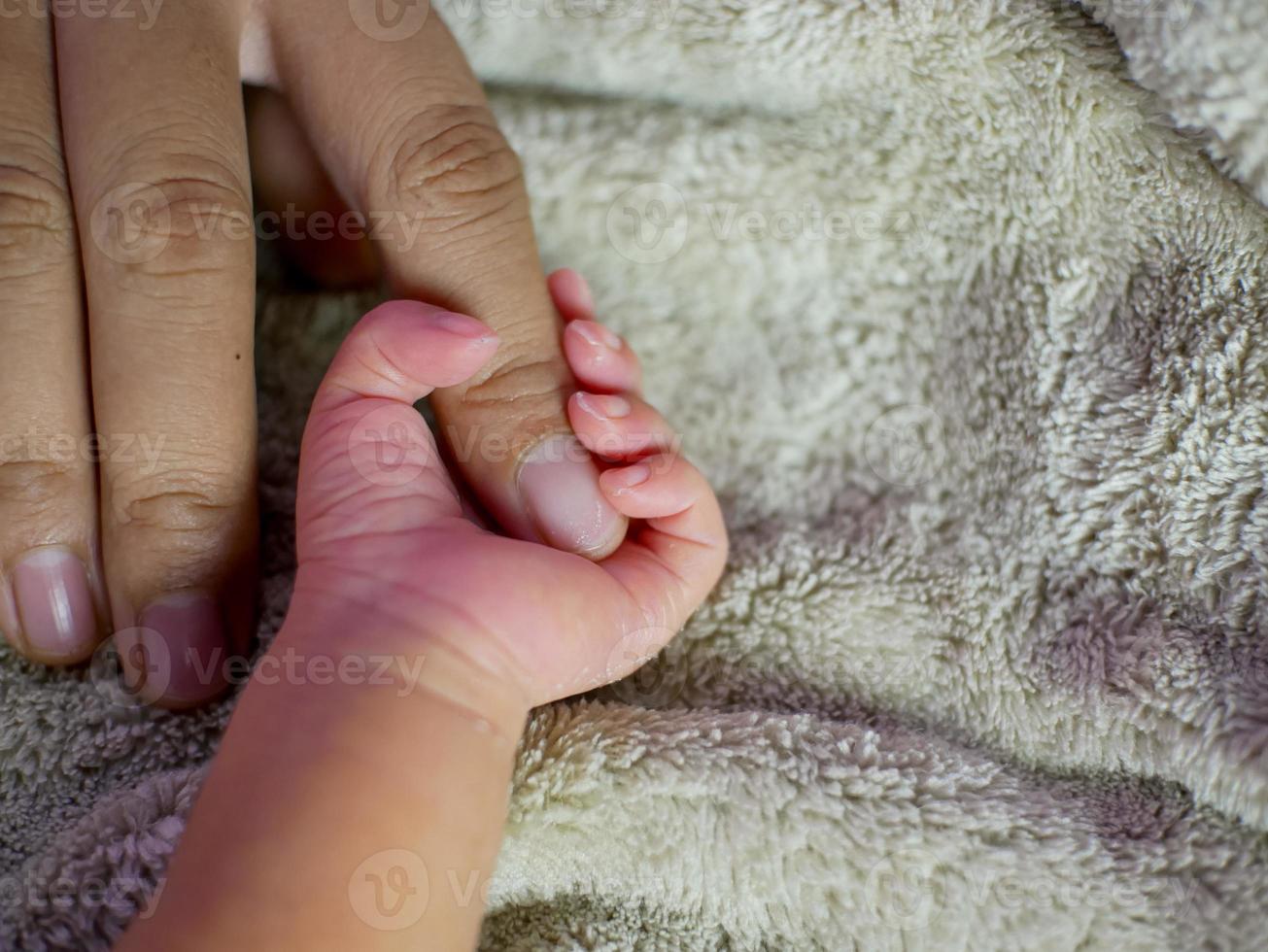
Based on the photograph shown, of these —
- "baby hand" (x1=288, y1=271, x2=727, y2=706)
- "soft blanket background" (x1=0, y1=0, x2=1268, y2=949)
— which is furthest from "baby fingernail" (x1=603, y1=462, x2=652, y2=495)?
"soft blanket background" (x1=0, y1=0, x2=1268, y2=949)

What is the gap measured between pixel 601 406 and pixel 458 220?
155 mm

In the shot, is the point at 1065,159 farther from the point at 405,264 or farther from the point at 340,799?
the point at 340,799

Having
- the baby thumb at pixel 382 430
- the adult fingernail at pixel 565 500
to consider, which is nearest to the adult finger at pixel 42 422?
the baby thumb at pixel 382 430

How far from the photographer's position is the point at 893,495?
627 millimetres

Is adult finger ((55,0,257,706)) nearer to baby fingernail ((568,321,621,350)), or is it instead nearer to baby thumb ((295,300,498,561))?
baby thumb ((295,300,498,561))

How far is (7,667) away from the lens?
56 centimetres

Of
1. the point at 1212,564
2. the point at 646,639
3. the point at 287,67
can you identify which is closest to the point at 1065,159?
the point at 1212,564

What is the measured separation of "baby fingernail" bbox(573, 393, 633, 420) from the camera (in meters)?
0.55

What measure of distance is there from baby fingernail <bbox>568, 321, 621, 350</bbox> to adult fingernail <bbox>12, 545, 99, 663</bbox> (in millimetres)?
320

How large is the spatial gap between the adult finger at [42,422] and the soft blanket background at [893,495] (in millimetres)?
46

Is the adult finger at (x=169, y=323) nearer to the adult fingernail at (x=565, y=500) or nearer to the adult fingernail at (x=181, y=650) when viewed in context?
the adult fingernail at (x=181, y=650)

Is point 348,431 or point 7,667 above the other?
point 348,431

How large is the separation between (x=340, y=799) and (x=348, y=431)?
20 centimetres

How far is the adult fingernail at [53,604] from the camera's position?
533mm
